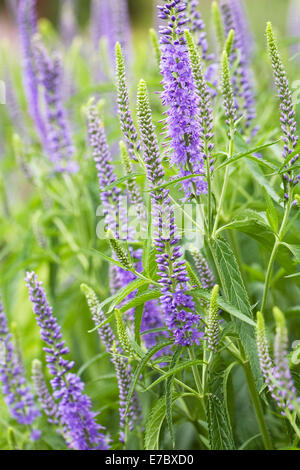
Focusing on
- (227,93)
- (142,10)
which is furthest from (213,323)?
(142,10)

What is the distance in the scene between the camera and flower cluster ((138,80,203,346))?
1.94 m

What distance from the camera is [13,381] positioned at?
2.85 meters

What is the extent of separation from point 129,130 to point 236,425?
1.68m

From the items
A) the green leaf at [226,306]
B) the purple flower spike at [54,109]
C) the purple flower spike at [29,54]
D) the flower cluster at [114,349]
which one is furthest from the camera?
the purple flower spike at [29,54]

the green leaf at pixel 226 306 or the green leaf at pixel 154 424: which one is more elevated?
the green leaf at pixel 226 306

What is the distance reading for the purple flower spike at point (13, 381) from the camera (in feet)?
9.07

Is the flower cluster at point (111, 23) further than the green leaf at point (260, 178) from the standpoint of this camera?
Yes

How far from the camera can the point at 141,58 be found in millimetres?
6402

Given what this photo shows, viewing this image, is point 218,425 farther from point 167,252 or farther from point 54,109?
point 54,109

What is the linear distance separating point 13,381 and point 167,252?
125 cm

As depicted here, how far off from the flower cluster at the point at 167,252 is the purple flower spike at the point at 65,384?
51 centimetres

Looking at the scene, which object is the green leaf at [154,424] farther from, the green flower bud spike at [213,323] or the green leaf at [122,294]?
the green leaf at [122,294]

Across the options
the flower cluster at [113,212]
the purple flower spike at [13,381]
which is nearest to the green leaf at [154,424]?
the flower cluster at [113,212]
